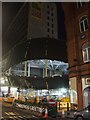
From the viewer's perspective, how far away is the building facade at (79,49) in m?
17.0

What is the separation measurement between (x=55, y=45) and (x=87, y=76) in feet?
43.1

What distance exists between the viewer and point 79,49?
1816cm

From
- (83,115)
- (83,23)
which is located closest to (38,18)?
(83,23)

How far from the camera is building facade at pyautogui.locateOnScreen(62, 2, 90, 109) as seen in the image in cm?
1695

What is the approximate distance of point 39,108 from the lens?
15.9 metres

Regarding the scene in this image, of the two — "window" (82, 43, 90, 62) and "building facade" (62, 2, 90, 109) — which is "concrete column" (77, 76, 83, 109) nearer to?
"building facade" (62, 2, 90, 109)

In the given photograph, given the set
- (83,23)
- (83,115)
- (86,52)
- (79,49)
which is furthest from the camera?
(79,49)

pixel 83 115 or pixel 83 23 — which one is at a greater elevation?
pixel 83 23

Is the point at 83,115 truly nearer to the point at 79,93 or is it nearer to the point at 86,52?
the point at 79,93

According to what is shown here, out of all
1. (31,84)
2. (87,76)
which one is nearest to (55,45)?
(31,84)

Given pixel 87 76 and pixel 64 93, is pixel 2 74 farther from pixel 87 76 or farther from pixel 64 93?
pixel 87 76

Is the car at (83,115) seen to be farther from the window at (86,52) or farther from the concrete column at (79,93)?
the window at (86,52)

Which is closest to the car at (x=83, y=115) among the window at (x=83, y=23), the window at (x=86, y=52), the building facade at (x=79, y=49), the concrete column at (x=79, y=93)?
the building facade at (x=79, y=49)

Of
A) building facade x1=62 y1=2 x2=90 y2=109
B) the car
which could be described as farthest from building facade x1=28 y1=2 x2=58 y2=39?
the car
